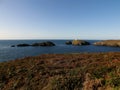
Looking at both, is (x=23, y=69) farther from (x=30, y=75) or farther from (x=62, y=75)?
(x=62, y=75)

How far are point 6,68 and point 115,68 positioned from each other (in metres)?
9.37

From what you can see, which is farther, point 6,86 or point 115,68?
point 115,68

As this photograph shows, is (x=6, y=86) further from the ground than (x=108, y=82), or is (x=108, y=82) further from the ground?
(x=108, y=82)

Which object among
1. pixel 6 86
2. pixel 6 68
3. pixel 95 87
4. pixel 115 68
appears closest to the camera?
pixel 95 87

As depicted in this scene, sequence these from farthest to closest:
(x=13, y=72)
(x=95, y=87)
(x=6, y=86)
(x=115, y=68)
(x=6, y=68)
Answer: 1. (x=6, y=68)
2. (x=13, y=72)
3. (x=115, y=68)
4. (x=6, y=86)
5. (x=95, y=87)

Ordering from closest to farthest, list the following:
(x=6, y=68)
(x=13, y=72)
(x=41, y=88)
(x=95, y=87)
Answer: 1. (x=95, y=87)
2. (x=41, y=88)
3. (x=13, y=72)
4. (x=6, y=68)

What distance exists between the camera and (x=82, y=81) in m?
9.91

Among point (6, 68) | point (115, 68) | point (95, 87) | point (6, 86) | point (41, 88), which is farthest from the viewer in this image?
point (6, 68)

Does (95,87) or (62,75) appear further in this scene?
(62,75)

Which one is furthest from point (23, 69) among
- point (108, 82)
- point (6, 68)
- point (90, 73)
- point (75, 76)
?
point (108, 82)

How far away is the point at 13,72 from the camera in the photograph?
12102 millimetres

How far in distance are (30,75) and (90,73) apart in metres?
4.63

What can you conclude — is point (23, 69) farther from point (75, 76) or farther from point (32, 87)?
point (75, 76)

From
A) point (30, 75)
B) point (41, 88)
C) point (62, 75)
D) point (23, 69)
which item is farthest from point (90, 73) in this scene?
point (23, 69)
